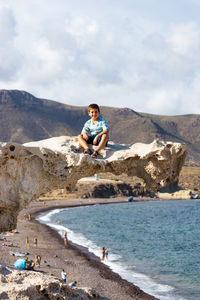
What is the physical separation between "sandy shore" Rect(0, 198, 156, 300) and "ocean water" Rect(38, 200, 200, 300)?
137cm

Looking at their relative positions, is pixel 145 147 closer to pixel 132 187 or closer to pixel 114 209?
pixel 114 209

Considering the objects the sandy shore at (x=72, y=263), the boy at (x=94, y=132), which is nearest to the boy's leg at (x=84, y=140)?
the boy at (x=94, y=132)

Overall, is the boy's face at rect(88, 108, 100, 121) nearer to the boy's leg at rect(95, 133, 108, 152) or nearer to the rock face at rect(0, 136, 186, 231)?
the boy's leg at rect(95, 133, 108, 152)

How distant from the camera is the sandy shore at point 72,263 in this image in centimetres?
2262

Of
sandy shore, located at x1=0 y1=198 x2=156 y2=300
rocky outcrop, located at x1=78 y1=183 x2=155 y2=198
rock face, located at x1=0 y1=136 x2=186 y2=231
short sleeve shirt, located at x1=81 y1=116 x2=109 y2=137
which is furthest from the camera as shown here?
rocky outcrop, located at x1=78 y1=183 x2=155 y2=198

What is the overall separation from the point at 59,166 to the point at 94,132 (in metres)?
1.08

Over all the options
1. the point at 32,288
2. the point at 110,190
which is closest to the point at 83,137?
the point at 32,288

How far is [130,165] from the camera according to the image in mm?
8344

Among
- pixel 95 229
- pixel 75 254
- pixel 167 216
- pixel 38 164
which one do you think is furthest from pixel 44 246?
pixel 167 216

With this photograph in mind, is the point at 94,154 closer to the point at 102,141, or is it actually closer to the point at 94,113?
the point at 102,141

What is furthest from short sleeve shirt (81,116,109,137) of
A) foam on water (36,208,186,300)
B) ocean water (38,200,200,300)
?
Result: ocean water (38,200,200,300)

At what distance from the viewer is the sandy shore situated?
2262cm

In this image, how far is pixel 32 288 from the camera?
604cm

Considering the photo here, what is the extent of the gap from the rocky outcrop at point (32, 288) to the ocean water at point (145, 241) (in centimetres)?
1768
